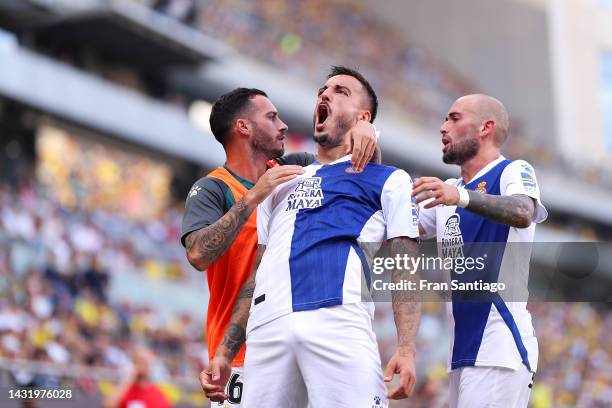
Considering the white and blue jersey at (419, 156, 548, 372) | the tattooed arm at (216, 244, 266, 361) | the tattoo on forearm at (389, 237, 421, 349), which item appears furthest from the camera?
the white and blue jersey at (419, 156, 548, 372)

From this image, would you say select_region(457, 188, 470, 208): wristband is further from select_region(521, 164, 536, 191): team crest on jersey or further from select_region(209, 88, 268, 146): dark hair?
select_region(209, 88, 268, 146): dark hair

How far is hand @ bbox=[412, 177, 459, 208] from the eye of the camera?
13.9 ft

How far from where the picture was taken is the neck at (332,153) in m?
4.66

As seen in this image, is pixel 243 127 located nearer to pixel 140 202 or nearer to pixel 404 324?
pixel 404 324

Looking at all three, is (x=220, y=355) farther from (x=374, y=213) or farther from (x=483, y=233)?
(x=483, y=233)

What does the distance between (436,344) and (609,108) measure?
28075 millimetres

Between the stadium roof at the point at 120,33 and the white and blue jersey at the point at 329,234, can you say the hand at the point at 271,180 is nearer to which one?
the white and blue jersey at the point at 329,234

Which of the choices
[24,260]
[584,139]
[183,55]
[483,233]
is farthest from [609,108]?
[483,233]

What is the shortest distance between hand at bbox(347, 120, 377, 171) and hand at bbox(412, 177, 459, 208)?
0.85 ft

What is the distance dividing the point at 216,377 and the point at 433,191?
137 centimetres

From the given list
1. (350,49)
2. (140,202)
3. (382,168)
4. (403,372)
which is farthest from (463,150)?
(350,49)

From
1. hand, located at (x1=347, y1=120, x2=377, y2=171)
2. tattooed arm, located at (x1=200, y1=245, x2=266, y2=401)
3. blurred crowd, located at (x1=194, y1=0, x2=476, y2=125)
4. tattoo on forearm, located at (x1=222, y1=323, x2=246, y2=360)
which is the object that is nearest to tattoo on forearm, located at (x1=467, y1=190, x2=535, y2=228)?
hand, located at (x1=347, y1=120, x2=377, y2=171)

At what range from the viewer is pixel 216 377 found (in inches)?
181

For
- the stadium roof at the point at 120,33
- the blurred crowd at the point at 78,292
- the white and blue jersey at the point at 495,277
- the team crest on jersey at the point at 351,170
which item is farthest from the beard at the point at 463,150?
the stadium roof at the point at 120,33
